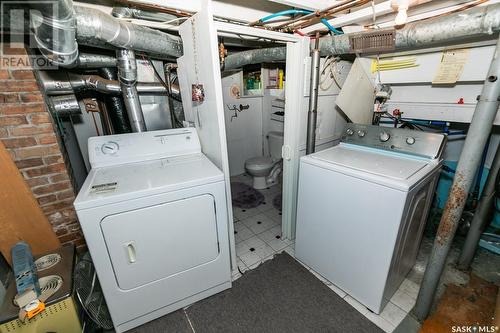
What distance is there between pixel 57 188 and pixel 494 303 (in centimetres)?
328

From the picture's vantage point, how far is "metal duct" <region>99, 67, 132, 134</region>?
7.12 feet

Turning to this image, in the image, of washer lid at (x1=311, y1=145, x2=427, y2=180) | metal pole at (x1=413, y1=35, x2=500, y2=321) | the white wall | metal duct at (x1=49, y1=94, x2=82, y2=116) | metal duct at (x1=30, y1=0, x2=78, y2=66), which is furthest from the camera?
the white wall

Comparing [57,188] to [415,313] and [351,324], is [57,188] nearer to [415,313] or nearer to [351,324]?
[351,324]

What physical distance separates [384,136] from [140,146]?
2.00 metres

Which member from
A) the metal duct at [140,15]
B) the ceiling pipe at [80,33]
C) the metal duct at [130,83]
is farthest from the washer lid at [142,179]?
the metal duct at [140,15]

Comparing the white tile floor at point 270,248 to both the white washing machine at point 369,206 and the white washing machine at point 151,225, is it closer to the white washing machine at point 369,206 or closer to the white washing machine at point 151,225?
the white washing machine at point 369,206

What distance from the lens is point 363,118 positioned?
88.3 inches

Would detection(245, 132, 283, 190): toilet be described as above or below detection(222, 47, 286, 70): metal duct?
below

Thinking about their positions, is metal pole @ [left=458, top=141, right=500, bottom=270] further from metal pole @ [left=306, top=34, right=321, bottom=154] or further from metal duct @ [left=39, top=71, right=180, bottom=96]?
metal duct @ [left=39, top=71, right=180, bottom=96]

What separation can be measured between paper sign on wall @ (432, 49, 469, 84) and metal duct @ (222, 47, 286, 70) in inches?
51.7

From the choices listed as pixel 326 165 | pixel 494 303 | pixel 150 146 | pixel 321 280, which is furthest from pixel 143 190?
pixel 494 303

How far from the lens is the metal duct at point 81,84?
181 centimetres

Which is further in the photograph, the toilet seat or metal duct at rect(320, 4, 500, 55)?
the toilet seat

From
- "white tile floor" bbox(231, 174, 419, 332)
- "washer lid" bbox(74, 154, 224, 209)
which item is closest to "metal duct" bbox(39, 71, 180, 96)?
"washer lid" bbox(74, 154, 224, 209)
